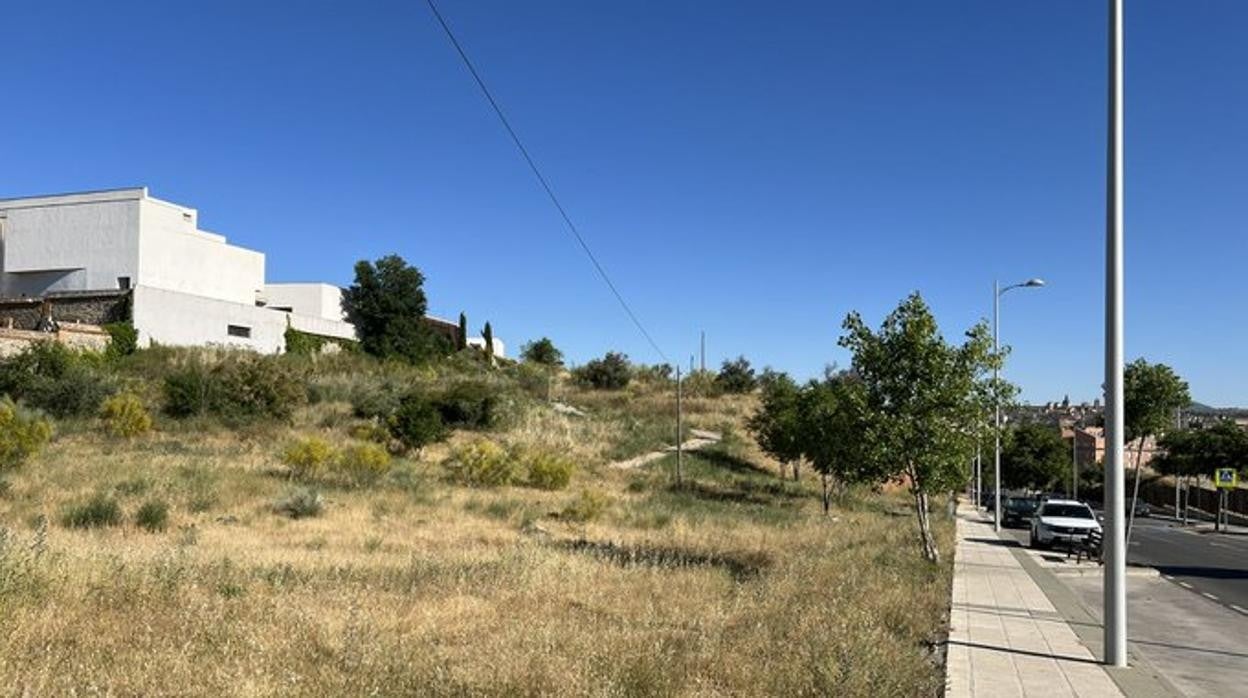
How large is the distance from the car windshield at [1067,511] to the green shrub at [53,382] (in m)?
36.6

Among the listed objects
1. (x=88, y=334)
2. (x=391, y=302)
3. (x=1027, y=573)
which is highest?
(x=391, y=302)

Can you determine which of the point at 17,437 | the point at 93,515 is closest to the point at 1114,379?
the point at 93,515

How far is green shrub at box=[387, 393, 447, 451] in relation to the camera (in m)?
36.8

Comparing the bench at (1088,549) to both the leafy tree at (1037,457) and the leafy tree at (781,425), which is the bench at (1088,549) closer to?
the leafy tree at (781,425)

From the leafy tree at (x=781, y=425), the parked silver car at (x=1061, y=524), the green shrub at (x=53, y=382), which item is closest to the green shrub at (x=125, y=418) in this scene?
the green shrub at (x=53, y=382)

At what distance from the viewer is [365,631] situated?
8391mm

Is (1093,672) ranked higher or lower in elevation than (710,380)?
lower

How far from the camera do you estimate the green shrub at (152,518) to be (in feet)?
60.4

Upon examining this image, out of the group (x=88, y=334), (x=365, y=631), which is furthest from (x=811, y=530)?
(x=88, y=334)

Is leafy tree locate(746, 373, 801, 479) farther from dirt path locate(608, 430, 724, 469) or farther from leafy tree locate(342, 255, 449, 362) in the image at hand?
leafy tree locate(342, 255, 449, 362)

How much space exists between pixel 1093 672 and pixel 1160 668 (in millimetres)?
1747

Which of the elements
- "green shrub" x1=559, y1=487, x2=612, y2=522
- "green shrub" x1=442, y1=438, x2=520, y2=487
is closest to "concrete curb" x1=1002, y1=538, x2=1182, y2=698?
"green shrub" x1=559, y1=487, x2=612, y2=522

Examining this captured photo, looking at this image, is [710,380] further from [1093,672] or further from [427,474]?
[1093,672]

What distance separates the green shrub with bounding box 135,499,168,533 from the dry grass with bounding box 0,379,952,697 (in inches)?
14.6
